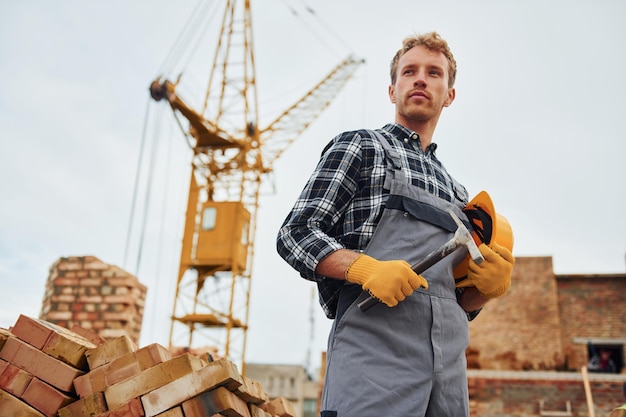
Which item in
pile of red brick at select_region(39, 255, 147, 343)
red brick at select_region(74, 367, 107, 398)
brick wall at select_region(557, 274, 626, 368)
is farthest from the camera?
brick wall at select_region(557, 274, 626, 368)

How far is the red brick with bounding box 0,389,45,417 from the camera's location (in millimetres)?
1978

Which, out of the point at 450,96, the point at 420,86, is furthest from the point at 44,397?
the point at 450,96

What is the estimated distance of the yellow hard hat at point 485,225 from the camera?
1846 mm

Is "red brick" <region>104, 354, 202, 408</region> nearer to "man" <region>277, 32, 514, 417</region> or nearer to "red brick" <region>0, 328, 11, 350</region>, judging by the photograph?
"red brick" <region>0, 328, 11, 350</region>

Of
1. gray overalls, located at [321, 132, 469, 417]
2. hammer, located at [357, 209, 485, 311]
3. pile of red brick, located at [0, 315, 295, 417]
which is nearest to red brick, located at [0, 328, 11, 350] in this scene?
pile of red brick, located at [0, 315, 295, 417]

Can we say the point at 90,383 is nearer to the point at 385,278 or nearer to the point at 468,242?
the point at 385,278

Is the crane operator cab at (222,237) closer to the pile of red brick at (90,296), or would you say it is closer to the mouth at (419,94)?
the pile of red brick at (90,296)

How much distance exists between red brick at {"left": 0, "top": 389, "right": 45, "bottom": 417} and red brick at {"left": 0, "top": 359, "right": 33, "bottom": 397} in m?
0.05

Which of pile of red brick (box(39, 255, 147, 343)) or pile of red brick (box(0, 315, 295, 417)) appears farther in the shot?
pile of red brick (box(39, 255, 147, 343))

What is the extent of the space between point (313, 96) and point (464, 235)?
25670mm

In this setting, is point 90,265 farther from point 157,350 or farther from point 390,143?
point 390,143

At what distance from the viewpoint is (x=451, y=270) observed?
1.73m

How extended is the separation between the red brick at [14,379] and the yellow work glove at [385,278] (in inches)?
50.7

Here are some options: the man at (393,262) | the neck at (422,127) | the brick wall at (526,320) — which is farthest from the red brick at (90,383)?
the brick wall at (526,320)
